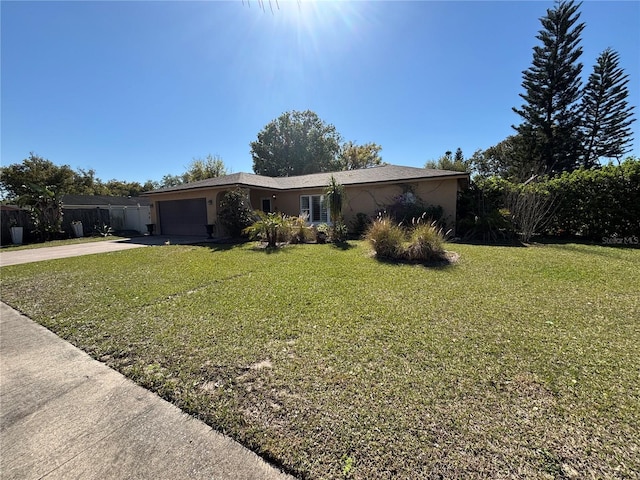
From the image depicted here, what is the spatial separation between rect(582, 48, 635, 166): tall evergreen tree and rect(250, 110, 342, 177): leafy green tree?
25791 millimetres

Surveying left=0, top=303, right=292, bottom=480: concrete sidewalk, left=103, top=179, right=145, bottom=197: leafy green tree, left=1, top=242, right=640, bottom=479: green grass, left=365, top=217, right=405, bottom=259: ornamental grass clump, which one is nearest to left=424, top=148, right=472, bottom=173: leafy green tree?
left=365, top=217, right=405, bottom=259: ornamental grass clump

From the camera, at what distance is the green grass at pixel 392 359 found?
1.88m

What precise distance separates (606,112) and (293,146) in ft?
100

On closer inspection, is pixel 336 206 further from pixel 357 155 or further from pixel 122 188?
pixel 122 188

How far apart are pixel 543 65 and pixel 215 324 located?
108 feet

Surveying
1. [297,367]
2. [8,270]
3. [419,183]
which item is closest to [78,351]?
[297,367]

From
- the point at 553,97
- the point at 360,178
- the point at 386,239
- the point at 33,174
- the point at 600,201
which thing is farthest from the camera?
the point at 33,174

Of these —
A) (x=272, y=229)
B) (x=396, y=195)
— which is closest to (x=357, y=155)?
(x=396, y=195)

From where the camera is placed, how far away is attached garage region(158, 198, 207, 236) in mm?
16359

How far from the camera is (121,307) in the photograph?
475 cm

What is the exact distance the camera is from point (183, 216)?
17234 mm

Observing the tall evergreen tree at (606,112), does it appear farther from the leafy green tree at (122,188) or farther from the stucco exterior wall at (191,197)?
the leafy green tree at (122,188)

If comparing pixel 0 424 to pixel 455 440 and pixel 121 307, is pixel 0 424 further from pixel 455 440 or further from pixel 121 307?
pixel 455 440

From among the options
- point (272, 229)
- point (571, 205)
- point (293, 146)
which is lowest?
point (272, 229)
